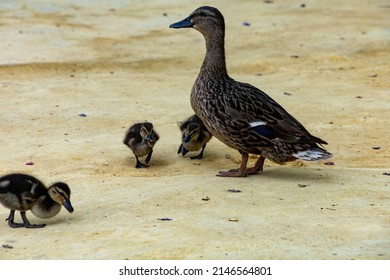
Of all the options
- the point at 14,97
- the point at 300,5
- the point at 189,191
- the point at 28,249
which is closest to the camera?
the point at 28,249

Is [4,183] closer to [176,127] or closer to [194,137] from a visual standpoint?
[194,137]

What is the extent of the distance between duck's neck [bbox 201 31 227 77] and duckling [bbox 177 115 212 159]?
852 millimetres

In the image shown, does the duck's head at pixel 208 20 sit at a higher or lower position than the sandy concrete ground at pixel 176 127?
higher

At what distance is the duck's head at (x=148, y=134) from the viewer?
34.7 ft

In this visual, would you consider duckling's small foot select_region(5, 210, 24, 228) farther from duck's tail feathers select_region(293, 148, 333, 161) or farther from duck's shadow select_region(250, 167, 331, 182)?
duck's tail feathers select_region(293, 148, 333, 161)

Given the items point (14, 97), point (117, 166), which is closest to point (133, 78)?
point (14, 97)

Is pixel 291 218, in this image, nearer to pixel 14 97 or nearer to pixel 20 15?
pixel 14 97

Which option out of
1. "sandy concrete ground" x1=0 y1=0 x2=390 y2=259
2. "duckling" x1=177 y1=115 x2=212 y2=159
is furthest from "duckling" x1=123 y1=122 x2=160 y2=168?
"duckling" x1=177 y1=115 x2=212 y2=159

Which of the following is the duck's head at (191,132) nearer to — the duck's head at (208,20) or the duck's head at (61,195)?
the duck's head at (208,20)

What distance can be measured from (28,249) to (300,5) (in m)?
12.8

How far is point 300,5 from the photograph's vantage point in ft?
62.7

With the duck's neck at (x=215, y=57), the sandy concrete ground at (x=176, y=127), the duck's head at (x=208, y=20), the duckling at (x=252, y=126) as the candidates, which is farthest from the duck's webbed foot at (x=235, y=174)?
the duck's head at (x=208, y=20)

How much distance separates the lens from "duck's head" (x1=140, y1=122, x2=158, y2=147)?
1056 cm

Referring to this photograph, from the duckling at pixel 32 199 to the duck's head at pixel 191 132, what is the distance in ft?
8.95
